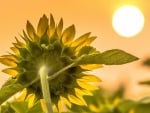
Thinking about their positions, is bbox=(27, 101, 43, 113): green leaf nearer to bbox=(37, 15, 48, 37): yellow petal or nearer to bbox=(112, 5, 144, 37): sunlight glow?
bbox=(37, 15, 48, 37): yellow petal

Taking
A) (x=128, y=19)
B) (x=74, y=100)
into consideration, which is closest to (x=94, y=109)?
(x=74, y=100)

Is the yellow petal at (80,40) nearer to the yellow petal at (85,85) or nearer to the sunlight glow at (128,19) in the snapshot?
the yellow petal at (85,85)

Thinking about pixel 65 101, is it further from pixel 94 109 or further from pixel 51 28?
pixel 94 109

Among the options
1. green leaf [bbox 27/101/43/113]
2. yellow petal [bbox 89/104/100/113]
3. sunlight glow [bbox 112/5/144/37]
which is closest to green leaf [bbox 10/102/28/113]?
green leaf [bbox 27/101/43/113]

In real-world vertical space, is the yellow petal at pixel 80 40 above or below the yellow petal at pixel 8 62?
above

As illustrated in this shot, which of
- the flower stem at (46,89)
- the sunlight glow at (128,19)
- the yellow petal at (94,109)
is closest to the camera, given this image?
the flower stem at (46,89)

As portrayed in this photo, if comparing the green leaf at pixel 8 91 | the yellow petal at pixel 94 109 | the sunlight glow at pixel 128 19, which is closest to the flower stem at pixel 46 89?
the green leaf at pixel 8 91

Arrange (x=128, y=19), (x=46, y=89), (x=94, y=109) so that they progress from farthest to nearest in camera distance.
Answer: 1. (x=128, y=19)
2. (x=94, y=109)
3. (x=46, y=89)

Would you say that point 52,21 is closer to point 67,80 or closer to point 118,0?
point 67,80
